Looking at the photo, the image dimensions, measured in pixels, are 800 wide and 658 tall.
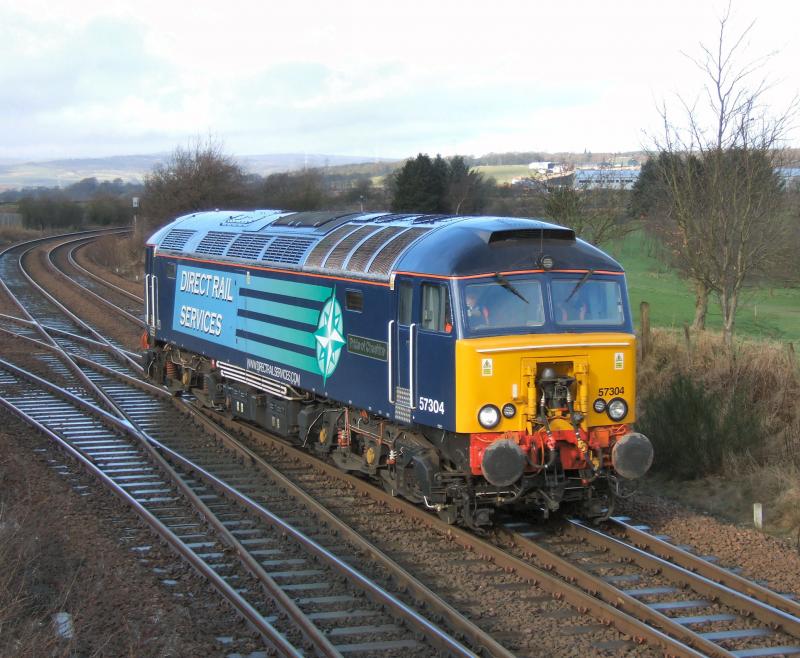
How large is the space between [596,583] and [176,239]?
1129 centimetres

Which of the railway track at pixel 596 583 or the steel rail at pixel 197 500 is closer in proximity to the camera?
the railway track at pixel 596 583

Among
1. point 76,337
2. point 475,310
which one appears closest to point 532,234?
point 475,310

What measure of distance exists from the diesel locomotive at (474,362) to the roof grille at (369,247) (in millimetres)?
27

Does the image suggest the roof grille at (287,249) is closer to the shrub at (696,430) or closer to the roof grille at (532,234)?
the roof grille at (532,234)

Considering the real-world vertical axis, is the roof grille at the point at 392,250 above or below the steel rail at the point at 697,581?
above

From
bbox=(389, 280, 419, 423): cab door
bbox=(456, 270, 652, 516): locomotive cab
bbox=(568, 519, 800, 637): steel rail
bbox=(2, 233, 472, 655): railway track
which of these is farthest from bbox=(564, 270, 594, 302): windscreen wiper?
bbox=(2, 233, 472, 655): railway track

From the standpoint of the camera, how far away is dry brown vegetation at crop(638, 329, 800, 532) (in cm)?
1232

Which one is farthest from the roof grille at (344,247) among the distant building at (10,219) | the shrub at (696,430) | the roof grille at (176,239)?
the distant building at (10,219)

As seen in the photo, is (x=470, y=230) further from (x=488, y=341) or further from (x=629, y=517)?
(x=629, y=517)

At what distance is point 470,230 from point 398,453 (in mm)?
2570

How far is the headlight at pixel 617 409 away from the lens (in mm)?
10195

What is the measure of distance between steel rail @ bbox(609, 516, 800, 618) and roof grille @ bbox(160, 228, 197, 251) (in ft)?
31.3

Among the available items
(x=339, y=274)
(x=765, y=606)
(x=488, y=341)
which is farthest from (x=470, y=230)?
(x=765, y=606)

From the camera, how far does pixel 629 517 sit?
11.2m
